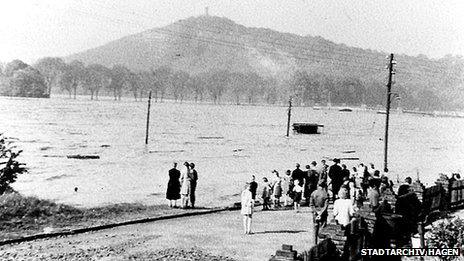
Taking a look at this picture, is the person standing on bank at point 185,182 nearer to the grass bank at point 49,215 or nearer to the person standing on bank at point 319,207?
the grass bank at point 49,215

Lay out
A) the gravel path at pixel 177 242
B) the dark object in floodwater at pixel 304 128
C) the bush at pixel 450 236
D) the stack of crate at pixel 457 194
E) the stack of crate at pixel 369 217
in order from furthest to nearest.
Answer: the dark object in floodwater at pixel 304 128 < the stack of crate at pixel 457 194 < the stack of crate at pixel 369 217 < the gravel path at pixel 177 242 < the bush at pixel 450 236

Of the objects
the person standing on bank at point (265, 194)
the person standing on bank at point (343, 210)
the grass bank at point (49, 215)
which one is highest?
the person standing on bank at point (343, 210)

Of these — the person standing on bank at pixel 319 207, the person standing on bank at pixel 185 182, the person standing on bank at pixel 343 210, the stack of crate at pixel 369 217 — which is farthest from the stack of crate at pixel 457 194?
the person standing on bank at pixel 185 182

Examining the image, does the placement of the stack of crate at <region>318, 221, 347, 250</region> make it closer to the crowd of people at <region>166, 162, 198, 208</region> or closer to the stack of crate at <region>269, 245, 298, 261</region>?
the stack of crate at <region>269, 245, 298, 261</region>

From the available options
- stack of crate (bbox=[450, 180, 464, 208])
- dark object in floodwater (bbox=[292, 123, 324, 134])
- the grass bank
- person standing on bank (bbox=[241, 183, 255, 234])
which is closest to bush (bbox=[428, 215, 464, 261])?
person standing on bank (bbox=[241, 183, 255, 234])

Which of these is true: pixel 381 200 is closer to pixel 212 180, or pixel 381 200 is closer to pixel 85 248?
pixel 85 248

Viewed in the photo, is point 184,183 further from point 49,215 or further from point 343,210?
point 343,210
